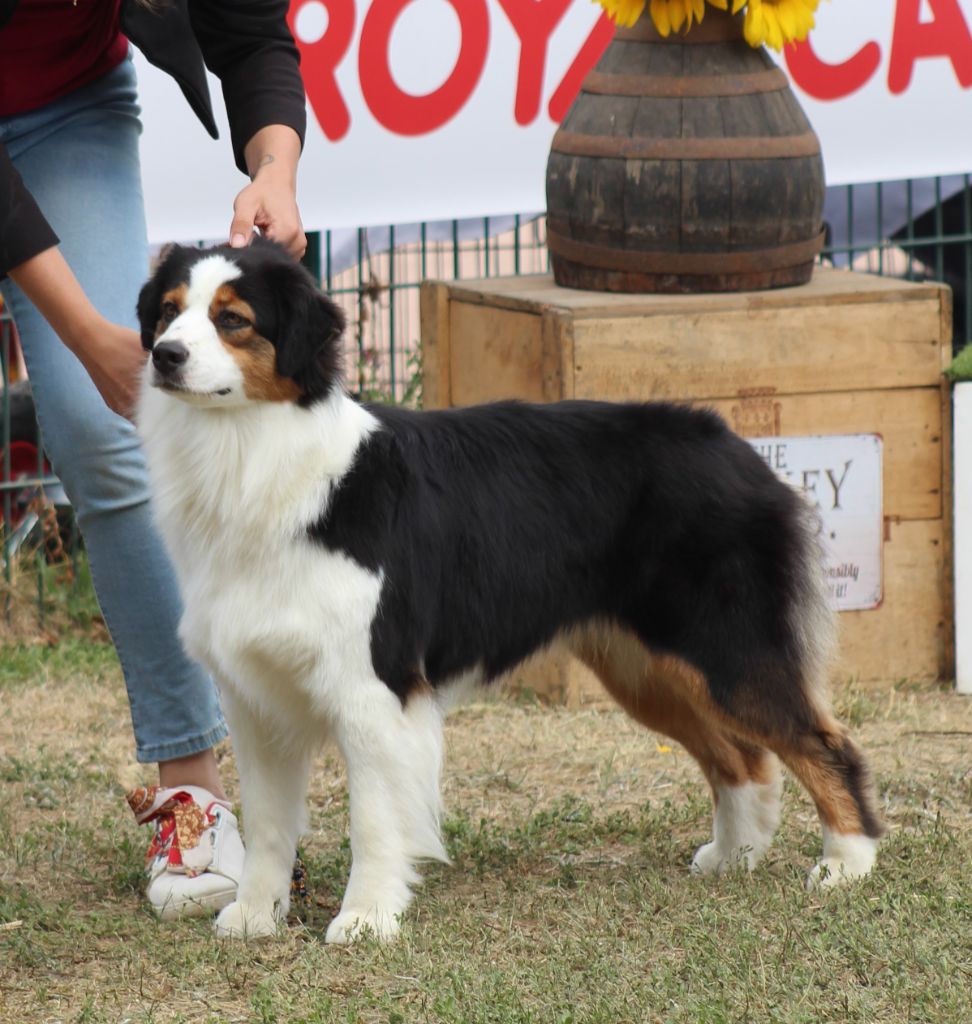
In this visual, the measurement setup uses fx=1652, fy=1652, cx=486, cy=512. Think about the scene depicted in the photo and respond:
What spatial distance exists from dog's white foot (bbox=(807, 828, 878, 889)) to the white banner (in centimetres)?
285

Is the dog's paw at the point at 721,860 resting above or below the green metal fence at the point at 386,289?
below

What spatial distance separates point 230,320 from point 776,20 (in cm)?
245

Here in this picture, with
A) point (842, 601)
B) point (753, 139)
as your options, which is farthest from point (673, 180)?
point (842, 601)

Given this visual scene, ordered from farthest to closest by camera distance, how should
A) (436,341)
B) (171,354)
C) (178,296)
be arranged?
(436,341) → (178,296) → (171,354)

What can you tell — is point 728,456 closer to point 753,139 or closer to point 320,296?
point 320,296

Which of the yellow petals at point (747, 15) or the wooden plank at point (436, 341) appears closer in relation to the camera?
the yellow petals at point (747, 15)

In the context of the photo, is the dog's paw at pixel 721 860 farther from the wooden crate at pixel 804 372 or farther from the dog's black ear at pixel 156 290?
the dog's black ear at pixel 156 290

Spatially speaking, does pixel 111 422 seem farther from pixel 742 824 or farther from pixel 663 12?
pixel 663 12

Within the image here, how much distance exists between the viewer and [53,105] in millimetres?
3395

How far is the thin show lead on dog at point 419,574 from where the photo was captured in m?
3.01

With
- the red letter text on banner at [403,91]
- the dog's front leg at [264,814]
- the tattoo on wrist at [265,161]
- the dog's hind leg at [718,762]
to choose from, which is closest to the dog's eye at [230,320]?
the tattoo on wrist at [265,161]

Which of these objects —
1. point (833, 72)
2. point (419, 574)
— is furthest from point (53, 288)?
point (833, 72)

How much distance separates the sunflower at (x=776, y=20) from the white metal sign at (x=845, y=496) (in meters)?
1.14

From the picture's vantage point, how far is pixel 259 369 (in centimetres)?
294
